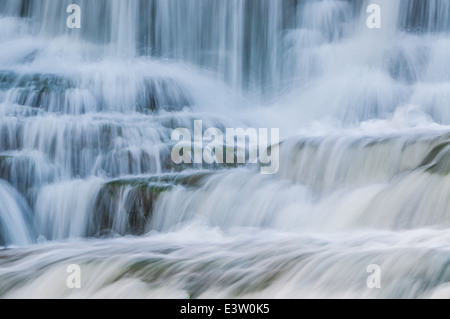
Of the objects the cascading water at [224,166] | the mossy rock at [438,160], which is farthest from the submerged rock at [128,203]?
the mossy rock at [438,160]

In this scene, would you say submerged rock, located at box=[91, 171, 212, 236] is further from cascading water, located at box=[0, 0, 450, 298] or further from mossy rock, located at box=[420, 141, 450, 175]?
mossy rock, located at box=[420, 141, 450, 175]

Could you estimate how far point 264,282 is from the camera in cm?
646

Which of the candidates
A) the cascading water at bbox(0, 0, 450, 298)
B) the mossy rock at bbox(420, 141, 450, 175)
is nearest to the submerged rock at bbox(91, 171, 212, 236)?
the cascading water at bbox(0, 0, 450, 298)

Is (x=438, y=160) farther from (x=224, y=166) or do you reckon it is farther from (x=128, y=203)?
(x=128, y=203)

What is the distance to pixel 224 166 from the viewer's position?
31.4ft

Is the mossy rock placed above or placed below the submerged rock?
above

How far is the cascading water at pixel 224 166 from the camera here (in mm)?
6828

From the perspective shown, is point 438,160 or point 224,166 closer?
point 438,160

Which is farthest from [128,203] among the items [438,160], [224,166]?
[438,160]

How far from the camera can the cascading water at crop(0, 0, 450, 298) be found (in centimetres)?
683

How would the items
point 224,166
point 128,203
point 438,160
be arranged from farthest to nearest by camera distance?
point 224,166
point 128,203
point 438,160

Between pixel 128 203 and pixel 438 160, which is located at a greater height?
pixel 438 160

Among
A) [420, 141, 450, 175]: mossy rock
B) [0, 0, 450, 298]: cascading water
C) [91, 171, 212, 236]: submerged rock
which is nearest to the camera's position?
[0, 0, 450, 298]: cascading water
